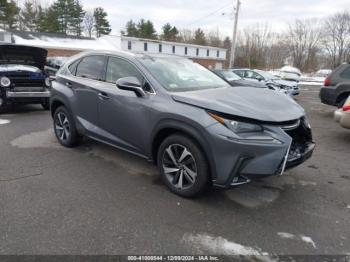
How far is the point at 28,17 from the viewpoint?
187ft

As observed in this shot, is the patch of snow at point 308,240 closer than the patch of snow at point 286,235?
Yes

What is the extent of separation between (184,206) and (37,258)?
155cm

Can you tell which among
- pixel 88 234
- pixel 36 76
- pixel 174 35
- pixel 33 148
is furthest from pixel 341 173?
pixel 174 35

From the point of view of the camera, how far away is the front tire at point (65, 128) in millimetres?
5160

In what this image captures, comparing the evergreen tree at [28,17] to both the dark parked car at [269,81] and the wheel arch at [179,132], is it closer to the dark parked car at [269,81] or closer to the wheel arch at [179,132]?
the dark parked car at [269,81]

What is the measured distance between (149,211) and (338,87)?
7724mm

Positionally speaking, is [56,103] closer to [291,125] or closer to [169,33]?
[291,125]

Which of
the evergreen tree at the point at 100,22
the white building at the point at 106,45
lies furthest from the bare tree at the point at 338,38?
the evergreen tree at the point at 100,22

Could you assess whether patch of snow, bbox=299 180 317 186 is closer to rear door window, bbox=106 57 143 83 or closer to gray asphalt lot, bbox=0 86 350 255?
gray asphalt lot, bbox=0 86 350 255

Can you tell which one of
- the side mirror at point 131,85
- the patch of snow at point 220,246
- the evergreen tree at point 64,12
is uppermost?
the evergreen tree at point 64,12

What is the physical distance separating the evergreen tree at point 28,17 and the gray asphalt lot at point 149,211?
6096cm

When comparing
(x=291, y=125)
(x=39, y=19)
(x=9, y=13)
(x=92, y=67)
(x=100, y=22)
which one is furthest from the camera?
(x=100, y=22)

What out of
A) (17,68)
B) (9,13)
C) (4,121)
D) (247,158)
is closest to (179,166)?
(247,158)

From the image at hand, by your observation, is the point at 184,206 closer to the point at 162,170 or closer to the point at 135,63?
the point at 162,170
